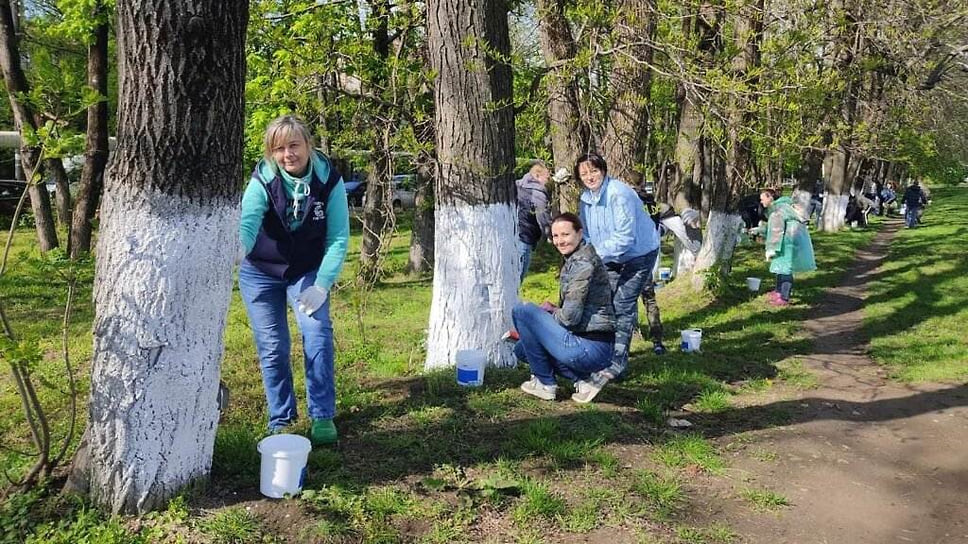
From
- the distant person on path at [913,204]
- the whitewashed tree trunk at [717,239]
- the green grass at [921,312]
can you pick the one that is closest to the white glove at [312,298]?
the green grass at [921,312]

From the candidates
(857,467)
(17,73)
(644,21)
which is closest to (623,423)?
(857,467)

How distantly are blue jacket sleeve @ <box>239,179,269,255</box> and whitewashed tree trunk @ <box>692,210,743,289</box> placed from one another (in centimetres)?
712

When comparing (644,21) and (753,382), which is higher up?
(644,21)

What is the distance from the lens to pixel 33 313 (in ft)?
25.6

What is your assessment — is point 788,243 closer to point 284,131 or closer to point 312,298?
point 312,298

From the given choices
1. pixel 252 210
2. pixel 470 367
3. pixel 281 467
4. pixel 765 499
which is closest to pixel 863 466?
pixel 765 499

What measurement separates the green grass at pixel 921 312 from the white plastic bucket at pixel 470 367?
3.84 metres

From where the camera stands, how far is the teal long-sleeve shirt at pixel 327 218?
3.48 meters

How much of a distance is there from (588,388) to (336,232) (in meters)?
1.93

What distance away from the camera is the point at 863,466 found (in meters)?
4.02

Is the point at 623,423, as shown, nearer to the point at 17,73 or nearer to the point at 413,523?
the point at 413,523

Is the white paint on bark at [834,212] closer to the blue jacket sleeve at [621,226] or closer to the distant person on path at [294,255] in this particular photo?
the blue jacket sleeve at [621,226]

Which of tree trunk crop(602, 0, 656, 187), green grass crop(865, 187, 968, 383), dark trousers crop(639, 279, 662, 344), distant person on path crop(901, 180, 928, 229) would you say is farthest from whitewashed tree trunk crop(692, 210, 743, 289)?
distant person on path crop(901, 180, 928, 229)

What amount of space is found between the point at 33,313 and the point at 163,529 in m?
6.42
